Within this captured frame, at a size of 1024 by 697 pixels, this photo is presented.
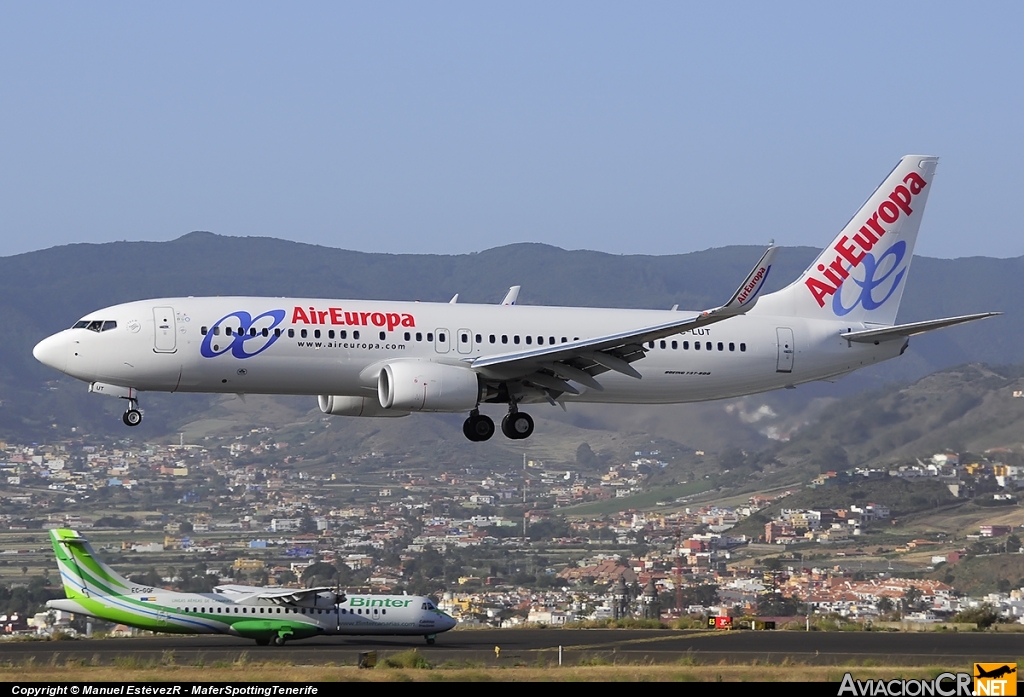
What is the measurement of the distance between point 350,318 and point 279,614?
87.9 ft

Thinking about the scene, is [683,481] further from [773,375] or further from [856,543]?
[773,375]

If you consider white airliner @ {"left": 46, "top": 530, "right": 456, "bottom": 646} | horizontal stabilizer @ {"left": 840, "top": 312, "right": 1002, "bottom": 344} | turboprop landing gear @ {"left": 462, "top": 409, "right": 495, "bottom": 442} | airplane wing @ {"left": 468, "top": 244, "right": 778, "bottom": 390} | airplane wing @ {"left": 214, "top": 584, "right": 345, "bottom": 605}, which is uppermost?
horizontal stabilizer @ {"left": 840, "top": 312, "right": 1002, "bottom": 344}

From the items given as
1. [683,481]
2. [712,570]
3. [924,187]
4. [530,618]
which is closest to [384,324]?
[924,187]

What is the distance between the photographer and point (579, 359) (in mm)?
44281

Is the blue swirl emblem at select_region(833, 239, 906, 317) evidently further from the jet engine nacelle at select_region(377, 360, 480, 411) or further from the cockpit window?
the cockpit window

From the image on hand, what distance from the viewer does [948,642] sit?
60.4 metres

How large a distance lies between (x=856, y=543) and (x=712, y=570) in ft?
36.2

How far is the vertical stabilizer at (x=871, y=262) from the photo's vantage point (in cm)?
5041

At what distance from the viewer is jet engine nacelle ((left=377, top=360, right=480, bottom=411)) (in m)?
43.0

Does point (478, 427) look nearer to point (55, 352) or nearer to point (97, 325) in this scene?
point (97, 325)

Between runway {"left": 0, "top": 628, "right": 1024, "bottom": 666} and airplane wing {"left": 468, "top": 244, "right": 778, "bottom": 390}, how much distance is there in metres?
9.46

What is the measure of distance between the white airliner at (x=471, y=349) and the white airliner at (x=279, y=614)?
70.2 ft

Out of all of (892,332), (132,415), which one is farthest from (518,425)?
Result: (892,332)

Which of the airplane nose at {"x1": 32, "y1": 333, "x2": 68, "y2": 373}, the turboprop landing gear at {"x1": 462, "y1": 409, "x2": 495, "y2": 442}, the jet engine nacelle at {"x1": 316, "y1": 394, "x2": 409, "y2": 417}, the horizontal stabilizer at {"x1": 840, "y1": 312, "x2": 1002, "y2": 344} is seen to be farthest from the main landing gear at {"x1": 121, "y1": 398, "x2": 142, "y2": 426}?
the horizontal stabilizer at {"x1": 840, "y1": 312, "x2": 1002, "y2": 344}
